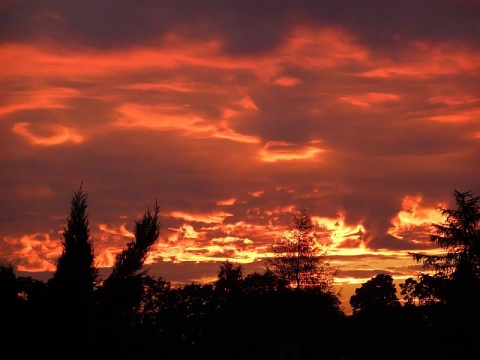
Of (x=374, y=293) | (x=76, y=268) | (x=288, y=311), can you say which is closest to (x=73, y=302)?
(x=76, y=268)

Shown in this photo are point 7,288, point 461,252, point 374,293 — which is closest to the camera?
point 7,288

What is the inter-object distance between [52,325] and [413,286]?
3556cm

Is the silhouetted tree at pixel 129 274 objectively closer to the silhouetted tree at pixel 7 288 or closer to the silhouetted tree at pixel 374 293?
the silhouetted tree at pixel 7 288

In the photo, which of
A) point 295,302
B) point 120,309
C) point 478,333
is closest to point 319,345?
point 295,302

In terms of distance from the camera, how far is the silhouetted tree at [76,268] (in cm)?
2469

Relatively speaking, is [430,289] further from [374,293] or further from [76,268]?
[374,293]

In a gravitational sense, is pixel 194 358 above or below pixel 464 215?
below

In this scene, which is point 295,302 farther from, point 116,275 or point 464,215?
point 116,275

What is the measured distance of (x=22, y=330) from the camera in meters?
24.0

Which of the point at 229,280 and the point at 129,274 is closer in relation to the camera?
the point at 129,274

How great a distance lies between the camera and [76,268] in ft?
82.2

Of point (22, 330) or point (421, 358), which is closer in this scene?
point (22, 330)

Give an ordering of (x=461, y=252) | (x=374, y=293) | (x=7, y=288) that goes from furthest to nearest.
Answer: (x=374, y=293)
(x=461, y=252)
(x=7, y=288)

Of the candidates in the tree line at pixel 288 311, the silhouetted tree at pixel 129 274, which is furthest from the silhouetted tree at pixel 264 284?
the silhouetted tree at pixel 129 274
